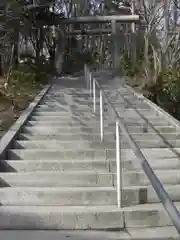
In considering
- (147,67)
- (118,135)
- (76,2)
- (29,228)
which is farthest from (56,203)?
(76,2)

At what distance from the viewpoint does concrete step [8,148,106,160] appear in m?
6.44

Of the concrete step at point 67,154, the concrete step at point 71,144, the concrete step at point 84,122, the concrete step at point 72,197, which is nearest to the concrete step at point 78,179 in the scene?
the concrete step at point 72,197

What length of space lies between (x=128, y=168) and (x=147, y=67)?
34.8ft

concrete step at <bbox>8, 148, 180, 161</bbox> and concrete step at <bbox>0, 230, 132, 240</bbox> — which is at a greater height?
concrete step at <bbox>8, 148, 180, 161</bbox>

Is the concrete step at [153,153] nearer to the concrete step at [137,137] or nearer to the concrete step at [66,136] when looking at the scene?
the concrete step at [137,137]

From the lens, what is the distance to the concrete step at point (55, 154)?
644 centimetres

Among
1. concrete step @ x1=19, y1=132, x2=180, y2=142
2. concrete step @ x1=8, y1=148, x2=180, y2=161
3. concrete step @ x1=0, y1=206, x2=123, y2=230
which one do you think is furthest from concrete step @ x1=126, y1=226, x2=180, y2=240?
concrete step @ x1=19, y1=132, x2=180, y2=142

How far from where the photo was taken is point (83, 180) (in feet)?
17.9

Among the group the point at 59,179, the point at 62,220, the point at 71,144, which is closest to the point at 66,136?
the point at 71,144

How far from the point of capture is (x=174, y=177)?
554 centimetres

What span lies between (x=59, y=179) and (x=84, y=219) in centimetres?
121

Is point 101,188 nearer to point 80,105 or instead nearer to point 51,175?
point 51,175

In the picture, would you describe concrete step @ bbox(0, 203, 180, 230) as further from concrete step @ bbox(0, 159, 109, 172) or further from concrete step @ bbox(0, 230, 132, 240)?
concrete step @ bbox(0, 159, 109, 172)

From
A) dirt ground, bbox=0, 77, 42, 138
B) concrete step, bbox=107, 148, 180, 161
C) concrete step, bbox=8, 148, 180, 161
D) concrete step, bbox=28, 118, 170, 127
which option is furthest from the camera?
dirt ground, bbox=0, 77, 42, 138
